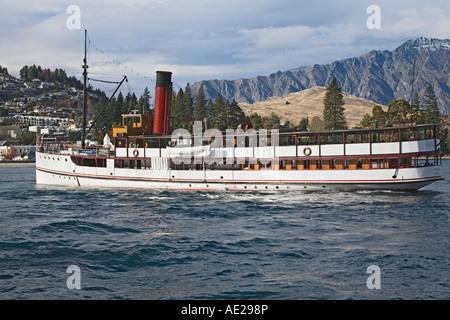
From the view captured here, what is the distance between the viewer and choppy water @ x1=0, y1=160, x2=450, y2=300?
1273 cm

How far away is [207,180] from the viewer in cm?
3719

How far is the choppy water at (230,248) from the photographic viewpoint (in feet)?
41.8

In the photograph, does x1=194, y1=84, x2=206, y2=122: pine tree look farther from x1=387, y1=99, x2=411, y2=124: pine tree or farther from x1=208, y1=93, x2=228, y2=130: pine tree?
x1=387, y1=99, x2=411, y2=124: pine tree

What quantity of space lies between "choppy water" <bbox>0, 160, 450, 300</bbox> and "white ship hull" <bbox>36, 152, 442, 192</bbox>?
8.99ft

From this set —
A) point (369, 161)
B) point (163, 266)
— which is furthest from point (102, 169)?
point (163, 266)

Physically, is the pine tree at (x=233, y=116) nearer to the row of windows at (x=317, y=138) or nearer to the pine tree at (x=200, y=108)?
the pine tree at (x=200, y=108)

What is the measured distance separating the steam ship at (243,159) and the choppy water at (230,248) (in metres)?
3.59

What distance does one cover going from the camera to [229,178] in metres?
36.6
